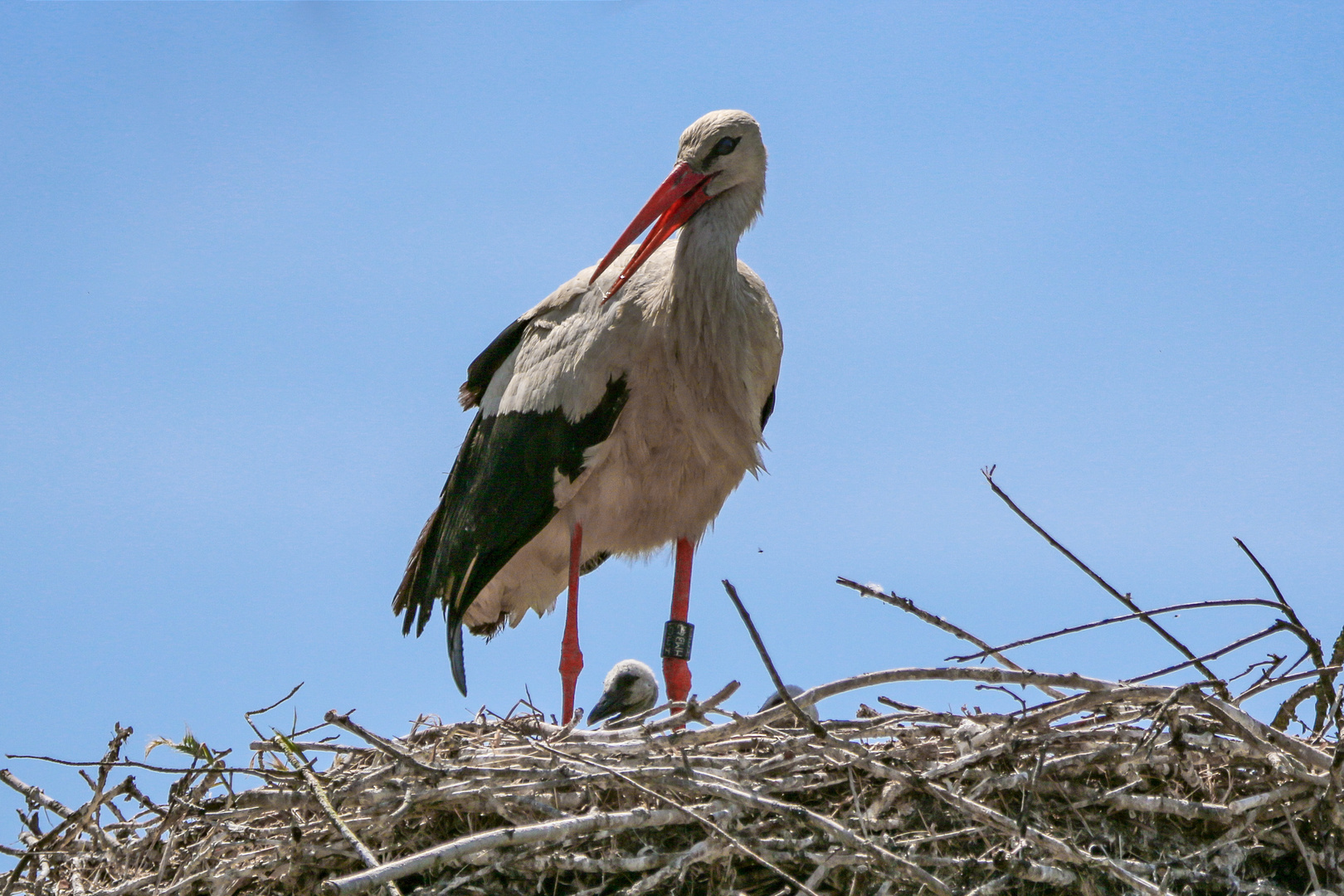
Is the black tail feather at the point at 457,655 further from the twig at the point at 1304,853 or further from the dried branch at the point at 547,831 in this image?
the twig at the point at 1304,853

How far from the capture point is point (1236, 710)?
9.23ft

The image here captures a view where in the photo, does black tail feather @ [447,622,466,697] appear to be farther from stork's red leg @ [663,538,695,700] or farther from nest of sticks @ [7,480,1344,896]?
nest of sticks @ [7,480,1344,896]

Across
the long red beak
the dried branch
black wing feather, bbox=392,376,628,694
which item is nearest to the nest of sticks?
the dried branch

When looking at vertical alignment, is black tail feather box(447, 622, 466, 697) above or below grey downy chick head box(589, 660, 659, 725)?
above

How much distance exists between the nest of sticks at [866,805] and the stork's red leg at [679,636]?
1494 millimetres

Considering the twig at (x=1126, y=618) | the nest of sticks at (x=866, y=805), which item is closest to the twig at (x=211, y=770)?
the nest of sticks at (x=866, y=805)

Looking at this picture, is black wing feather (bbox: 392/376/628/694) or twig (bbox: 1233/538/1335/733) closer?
twig (bbox: 1233/538/1335/733)

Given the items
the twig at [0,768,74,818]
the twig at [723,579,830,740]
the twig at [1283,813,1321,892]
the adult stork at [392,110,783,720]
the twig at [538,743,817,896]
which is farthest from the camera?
the adult stork at [392,110,783,720]

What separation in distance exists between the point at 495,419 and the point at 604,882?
223cm

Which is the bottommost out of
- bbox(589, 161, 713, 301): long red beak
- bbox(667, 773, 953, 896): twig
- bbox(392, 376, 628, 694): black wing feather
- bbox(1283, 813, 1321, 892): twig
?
bbox(1283, 813, 1321, 892): twig

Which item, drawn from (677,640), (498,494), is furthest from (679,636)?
(498,494)

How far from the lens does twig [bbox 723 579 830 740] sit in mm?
2291

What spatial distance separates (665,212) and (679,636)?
1.39 metres

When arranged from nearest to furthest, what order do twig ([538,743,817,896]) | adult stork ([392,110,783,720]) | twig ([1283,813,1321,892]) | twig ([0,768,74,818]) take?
twig ([538,743,817,896]) → twig ([1283,813,1321,892]) → twig ([0,768,74,818]) → adult stork ([392,110,783,720])
